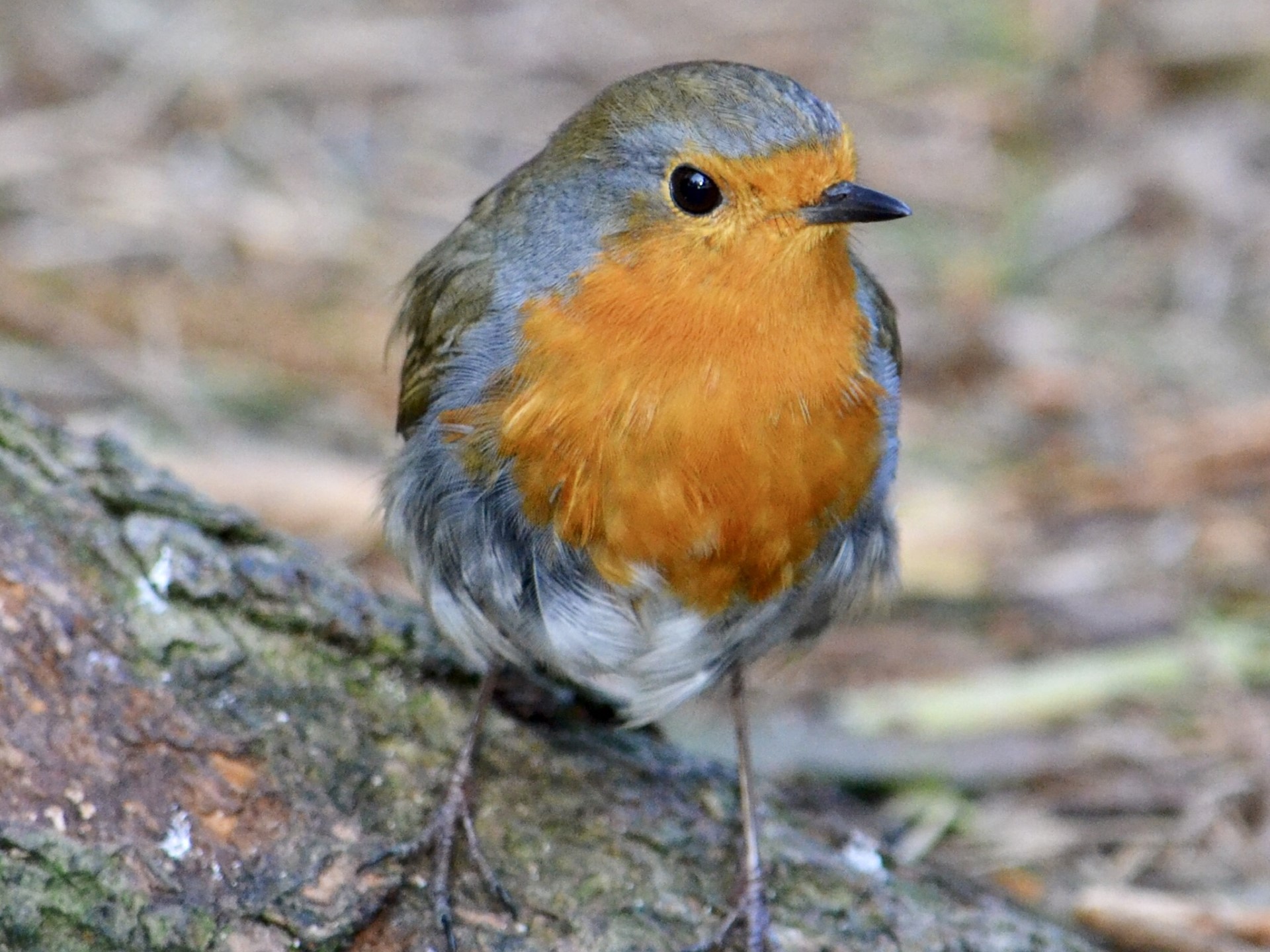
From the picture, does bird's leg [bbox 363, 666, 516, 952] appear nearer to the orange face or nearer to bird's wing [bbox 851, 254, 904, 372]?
the orange face

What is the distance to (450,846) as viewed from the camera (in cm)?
267

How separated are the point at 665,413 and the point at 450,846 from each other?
0.82 meters

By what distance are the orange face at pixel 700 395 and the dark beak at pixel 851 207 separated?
0.02 meters

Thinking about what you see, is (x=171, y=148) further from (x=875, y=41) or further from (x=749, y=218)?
(x=749, y=218)

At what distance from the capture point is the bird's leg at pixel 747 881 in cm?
277

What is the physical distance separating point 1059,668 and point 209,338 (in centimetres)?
283

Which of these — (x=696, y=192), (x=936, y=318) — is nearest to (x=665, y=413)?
(x=696, y=192)

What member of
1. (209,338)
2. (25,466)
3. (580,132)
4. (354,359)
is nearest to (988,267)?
(354,359)

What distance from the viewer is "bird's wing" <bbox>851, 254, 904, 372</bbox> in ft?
9.99

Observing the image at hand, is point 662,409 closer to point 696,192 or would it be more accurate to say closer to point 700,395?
point 700,395

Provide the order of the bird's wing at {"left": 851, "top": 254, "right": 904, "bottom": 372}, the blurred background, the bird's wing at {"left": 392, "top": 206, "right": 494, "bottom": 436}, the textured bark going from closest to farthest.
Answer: the textured bark
the bird's wing at {"left": 392, "top": 206, "right": 494, "bottom": 436}
the bird's wing at {"left": 851, "top": 254, "right": 904, "bottom": 372}
the blurred background

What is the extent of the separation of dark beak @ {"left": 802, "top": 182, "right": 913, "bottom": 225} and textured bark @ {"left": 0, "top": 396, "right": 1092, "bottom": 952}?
1120mm

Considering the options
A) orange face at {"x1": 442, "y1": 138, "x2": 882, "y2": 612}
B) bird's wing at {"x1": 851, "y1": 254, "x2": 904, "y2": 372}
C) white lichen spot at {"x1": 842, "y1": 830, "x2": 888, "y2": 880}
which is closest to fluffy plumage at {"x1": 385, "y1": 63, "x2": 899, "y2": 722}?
orange face at {"x1": 442, "y1": 138, "x2": 882, "y2": 612}

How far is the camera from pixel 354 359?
504 cm
